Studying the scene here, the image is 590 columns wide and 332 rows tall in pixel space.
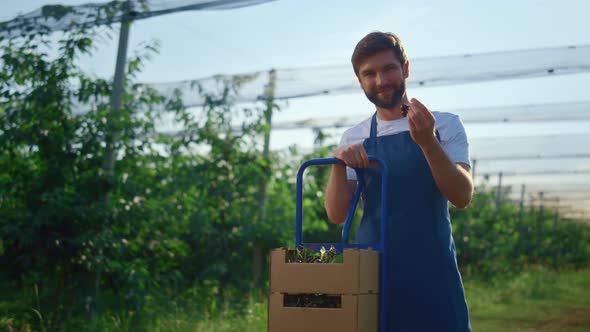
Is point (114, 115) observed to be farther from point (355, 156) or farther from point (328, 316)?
point (328, 316)

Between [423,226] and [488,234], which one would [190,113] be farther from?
[488,234]

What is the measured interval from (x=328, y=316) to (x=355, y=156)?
16.2 inches

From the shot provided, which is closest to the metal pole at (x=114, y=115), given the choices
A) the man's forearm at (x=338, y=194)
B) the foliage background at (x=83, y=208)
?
the foliage background at (x=83, y=208)

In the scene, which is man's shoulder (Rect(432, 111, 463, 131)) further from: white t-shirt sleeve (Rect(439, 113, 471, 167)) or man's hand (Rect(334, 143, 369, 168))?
man's hand (Rect(334, 143, 369, 168))

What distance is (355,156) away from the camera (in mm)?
1909

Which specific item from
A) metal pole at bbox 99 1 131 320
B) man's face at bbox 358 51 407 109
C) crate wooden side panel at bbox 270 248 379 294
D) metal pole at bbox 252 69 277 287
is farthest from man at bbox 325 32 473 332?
metal pole at bbox 252 69 277 287

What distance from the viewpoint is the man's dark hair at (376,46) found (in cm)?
203

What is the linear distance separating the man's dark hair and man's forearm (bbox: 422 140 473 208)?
357 mm

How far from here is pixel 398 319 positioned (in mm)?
1930

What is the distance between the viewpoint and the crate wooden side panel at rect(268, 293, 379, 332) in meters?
1.74

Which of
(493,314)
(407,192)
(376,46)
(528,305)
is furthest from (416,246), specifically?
(528,305)

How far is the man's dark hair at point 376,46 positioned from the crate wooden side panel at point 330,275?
21.6 inches

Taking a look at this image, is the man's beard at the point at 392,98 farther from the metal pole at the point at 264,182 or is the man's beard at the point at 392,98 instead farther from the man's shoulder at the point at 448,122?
the metal pole at the point at 264,182

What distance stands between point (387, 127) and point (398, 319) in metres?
0.54
